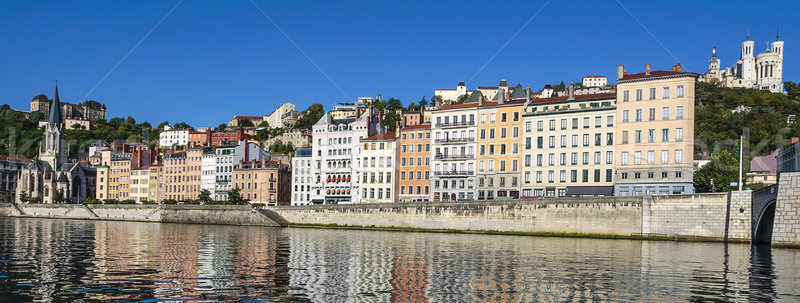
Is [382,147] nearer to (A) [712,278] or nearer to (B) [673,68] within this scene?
(B) [673,68]

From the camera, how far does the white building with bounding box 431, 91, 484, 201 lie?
87188mm

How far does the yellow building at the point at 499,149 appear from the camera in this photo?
8275 cm

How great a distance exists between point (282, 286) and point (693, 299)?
1385cm

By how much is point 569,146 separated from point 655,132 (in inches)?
368

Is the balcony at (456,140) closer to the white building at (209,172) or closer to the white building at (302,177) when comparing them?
the white building at (302,177)

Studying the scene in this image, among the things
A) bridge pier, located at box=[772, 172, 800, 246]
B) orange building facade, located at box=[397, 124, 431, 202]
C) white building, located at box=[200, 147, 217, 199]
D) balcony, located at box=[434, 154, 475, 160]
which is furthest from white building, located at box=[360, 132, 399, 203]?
bridge pier, located at box=[772, 172, 800, 246]

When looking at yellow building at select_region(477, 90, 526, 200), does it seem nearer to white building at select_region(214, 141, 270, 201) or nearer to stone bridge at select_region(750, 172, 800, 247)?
stone bridge at select_region(750, 172, 800, 247)

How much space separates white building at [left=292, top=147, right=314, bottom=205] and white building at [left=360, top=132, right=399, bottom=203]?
1575 cm

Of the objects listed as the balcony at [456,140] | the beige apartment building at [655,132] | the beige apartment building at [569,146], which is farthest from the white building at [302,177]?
the beige apartment building at [655,132]

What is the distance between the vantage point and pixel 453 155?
88.5 metres

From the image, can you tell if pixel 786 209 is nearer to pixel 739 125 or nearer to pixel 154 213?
pixel 154 213

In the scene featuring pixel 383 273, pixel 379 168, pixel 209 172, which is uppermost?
pixel 379 168

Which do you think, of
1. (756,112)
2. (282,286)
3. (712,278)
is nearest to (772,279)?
(712,278)

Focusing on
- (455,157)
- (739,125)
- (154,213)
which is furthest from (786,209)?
(739,125)
